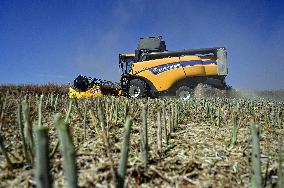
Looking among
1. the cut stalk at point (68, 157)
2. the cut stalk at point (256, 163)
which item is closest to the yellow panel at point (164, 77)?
the cut stalk at point (256, 163)

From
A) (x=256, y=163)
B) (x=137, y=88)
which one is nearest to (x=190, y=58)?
(x=137, y=88)

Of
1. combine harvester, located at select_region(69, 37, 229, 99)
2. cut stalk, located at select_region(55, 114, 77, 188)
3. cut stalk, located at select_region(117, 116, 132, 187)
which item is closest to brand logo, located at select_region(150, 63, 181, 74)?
combine harvester, located at select_region(69, 37, 229, 99)

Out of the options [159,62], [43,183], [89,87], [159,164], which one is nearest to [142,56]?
[159,62]

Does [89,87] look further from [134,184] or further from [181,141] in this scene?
[134,184]

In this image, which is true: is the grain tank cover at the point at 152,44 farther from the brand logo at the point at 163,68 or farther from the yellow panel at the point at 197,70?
the yellow panel at the point at 197,70

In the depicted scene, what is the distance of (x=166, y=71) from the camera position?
45.6 ft

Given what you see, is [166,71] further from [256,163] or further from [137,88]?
[256,163]

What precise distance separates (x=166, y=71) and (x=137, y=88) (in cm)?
147

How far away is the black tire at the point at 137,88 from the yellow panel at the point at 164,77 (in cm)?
35

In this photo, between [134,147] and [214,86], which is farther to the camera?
[214,86]

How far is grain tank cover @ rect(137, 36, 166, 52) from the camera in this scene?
15.5 meters

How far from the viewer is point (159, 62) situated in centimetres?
1414

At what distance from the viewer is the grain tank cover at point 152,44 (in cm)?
1548

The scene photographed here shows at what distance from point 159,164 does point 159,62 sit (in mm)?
11618
